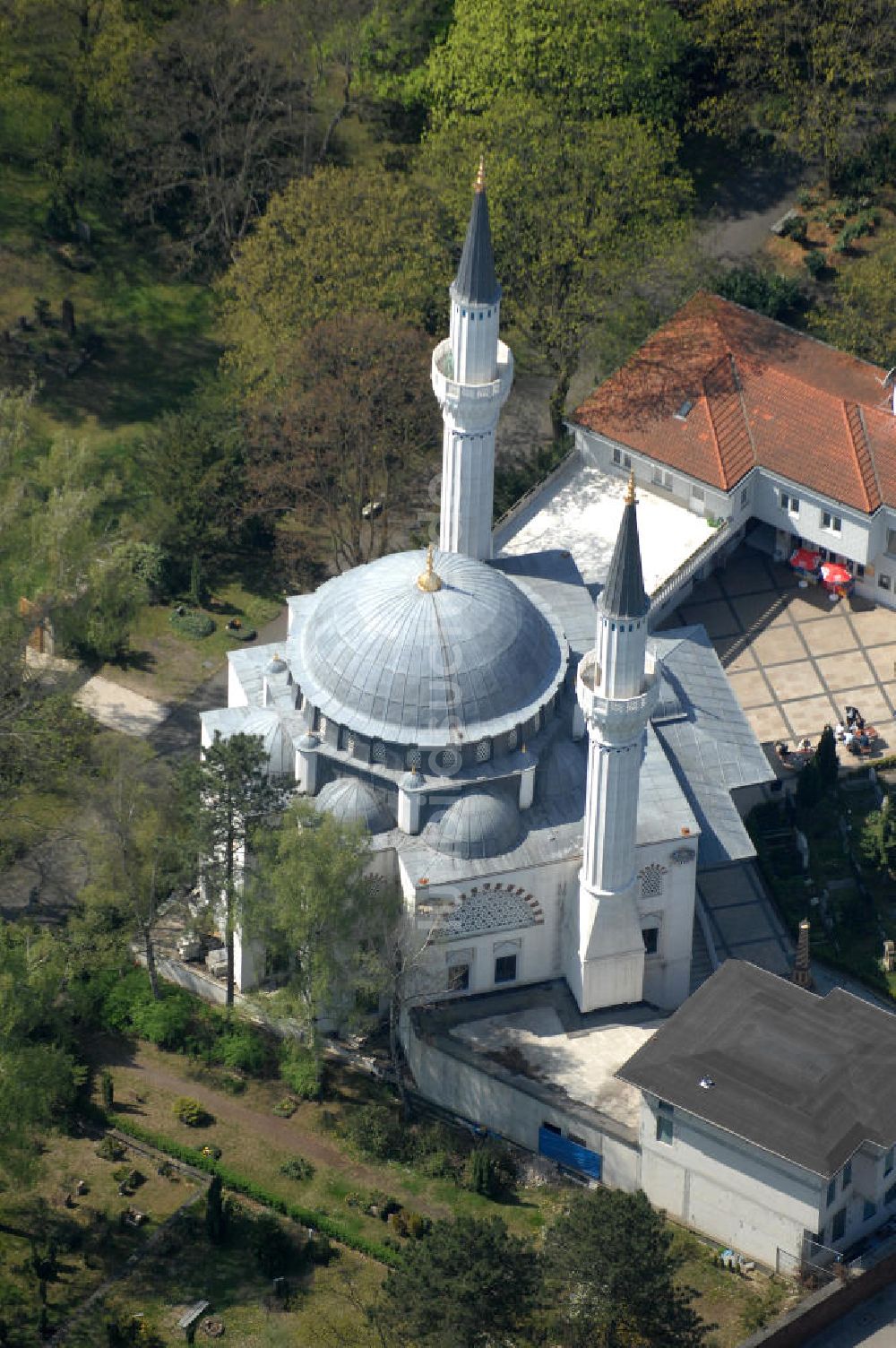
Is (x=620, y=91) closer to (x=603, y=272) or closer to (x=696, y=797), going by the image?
(x=603, y=272)

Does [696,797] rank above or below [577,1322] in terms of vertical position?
above

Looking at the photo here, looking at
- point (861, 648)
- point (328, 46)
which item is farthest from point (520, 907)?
point (328, 46)

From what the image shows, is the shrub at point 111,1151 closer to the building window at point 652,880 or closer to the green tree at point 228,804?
the green tree at point 228,804

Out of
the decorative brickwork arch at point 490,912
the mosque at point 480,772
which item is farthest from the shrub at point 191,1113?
the decorative brickwork arch at point 490,912

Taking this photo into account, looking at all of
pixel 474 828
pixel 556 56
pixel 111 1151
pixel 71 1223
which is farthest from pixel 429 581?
pixel 556 56

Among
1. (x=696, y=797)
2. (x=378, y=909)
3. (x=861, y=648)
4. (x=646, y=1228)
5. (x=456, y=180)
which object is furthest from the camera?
(x=456, y=180)

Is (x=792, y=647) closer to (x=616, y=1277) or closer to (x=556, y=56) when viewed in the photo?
(x=556, y=56)

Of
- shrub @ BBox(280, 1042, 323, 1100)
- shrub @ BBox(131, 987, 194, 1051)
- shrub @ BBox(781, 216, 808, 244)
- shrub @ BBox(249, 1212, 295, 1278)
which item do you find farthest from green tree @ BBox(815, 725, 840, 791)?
shrub @ BBox(781, 216, 808, 244)
